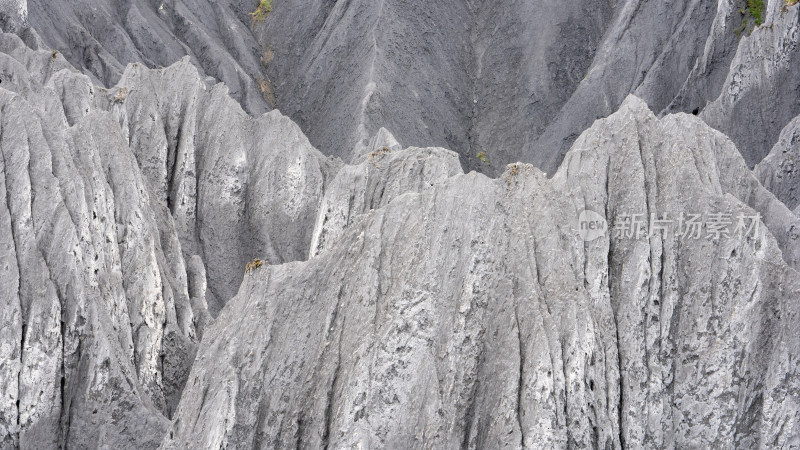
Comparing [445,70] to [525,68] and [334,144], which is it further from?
[334,144]

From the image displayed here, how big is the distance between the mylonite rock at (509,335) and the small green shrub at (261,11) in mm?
82618

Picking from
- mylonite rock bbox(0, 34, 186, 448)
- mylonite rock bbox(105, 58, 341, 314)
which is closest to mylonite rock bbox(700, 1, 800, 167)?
mylonite rock bbox(105, 58, 341, 314)

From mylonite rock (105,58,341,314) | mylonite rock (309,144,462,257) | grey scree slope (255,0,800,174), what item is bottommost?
mylonite rock (309,144,462,257)

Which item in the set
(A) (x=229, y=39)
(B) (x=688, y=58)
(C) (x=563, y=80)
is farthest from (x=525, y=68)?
(A) (x=229, y=39)

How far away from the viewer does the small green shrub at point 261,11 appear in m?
110

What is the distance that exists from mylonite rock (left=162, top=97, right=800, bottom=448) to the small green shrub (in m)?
82.6

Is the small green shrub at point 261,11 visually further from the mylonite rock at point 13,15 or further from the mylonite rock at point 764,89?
the mylonite rock at point 764,89

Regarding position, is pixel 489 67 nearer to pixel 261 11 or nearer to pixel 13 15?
pixel 261 11

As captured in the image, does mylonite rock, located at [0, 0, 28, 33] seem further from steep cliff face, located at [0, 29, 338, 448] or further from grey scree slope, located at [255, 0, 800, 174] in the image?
grey scree slope, located at [255, 0, 800, 174]

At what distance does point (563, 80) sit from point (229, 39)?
1328 inches

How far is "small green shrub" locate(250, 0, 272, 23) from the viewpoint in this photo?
4321 inches

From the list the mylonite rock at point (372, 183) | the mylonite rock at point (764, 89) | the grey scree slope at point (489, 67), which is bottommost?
the mylonite rock at point (372, 183)

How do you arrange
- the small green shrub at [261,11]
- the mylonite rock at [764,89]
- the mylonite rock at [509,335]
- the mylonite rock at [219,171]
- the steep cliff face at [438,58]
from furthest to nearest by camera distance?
the small green shrub at [261,11], the steep cliff face at [438,58], the mylonite rock at [764,89], the mylonite rock at [219,171], the mylonite rock at [509,335]

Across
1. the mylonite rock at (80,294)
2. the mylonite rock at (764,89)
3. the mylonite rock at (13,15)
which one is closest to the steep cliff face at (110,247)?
the mylonite rock at (80,294)
